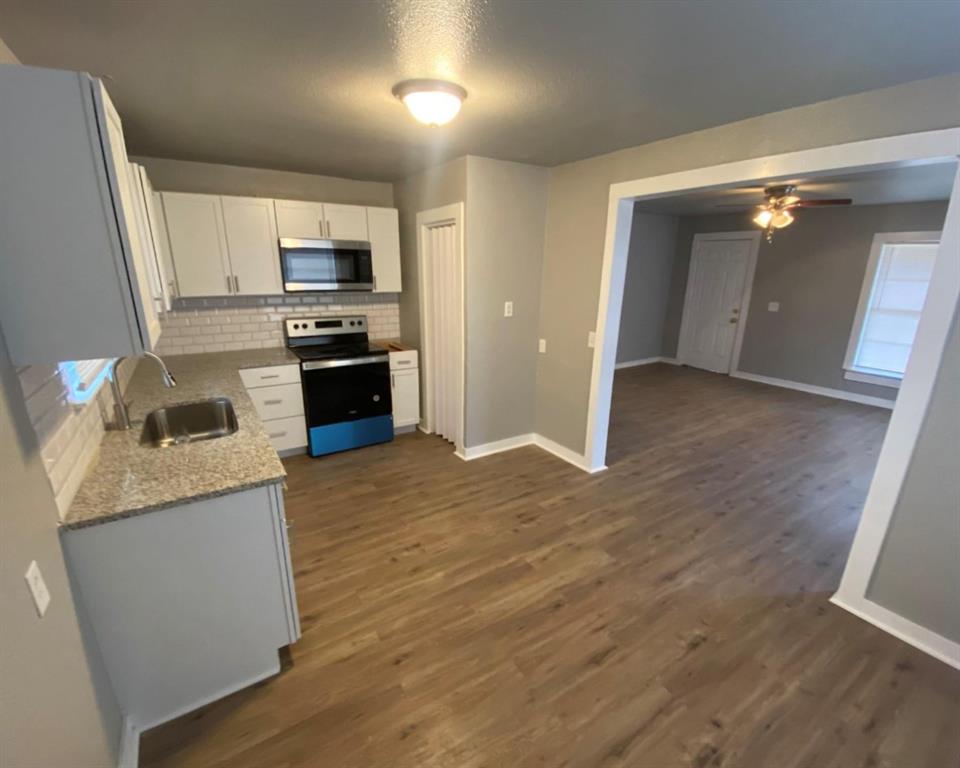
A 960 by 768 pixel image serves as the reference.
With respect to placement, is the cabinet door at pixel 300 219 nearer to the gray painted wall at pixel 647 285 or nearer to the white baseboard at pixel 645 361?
the gray painted wall at pixel 647 285

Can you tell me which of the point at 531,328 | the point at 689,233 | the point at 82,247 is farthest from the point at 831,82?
the point at 689,233

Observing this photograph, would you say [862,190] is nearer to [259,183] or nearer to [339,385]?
[339,385]

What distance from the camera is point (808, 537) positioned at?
2.76 metres

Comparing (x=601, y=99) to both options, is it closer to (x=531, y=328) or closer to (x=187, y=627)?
(x=531, y=328)

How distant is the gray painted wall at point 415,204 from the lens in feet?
10.8

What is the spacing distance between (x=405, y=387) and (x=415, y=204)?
170 centimetres

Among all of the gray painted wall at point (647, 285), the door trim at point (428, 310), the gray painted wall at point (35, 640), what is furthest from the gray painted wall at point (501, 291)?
the gray painted wall at point (647, 285)

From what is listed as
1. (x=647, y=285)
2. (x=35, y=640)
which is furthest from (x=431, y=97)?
(x=647, y=285)

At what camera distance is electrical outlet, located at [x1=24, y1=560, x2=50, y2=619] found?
3.37 feet

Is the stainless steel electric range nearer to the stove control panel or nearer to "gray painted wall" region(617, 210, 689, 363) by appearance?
the stove control panel

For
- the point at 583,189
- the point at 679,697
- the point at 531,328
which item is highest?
the point at 583,189

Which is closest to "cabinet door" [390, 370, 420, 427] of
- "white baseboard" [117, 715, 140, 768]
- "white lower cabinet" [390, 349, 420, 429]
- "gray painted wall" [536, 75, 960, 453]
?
"white lower cabinet" [390, 349, 420, 429]

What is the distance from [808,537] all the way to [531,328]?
8.14ft

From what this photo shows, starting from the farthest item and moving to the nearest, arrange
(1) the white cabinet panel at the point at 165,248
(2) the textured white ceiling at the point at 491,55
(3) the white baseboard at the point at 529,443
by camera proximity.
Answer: (3) the white baseboard at the point at 529,443 → (1) the white cabinet panel at the point at 165,248 → (2) the textured white ceiling at the point at 491,55
